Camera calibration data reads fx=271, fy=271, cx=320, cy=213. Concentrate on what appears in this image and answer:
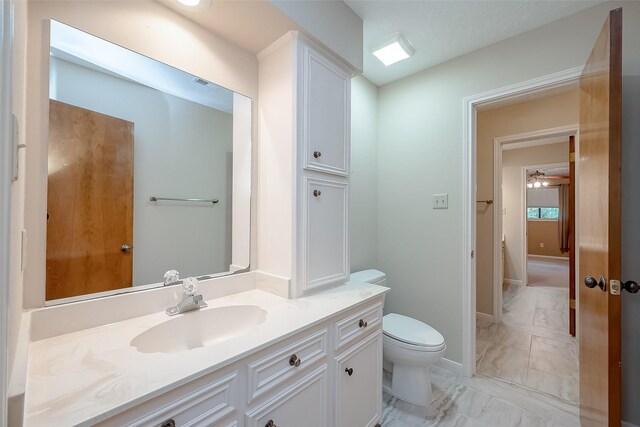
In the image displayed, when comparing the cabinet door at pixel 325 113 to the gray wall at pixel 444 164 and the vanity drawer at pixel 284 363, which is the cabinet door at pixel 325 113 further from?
the vanity drawer at pixel 284 363

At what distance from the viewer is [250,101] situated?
1563 millimetres

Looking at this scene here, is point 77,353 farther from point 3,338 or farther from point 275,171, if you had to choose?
point 275,171

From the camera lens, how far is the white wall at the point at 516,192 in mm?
4434

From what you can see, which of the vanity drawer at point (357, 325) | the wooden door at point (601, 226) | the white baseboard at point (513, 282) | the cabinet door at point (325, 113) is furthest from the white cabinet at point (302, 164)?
the white baseboard at point (513, 282)


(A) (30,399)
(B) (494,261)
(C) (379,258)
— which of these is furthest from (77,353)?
(B) (494,261)

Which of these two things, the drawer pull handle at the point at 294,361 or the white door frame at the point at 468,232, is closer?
the drawer pull handle at the point at 294,361

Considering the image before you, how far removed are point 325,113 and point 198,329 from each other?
126 centimetres

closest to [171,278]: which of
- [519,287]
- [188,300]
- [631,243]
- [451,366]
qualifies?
[188,300]

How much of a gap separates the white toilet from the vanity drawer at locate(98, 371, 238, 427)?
3.88ft

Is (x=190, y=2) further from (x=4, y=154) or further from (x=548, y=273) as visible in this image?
(x=548, y=273)

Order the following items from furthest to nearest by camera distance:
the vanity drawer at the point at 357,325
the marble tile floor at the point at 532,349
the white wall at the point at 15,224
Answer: the marble tile floor at the point at 532,349 < the vanity drawer at the point at 357,325 < the white wall at the point at 15,224

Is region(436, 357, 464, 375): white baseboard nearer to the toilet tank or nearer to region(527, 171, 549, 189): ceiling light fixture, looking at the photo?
the toilet tank

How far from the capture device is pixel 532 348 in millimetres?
2465

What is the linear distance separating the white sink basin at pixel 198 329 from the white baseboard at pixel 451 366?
1.68 m
